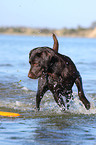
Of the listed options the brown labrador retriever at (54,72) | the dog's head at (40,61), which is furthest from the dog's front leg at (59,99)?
the dog's head at (40,61)

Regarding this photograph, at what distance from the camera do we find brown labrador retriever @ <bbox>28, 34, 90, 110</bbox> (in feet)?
21.3

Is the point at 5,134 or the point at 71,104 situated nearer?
the point at 5,134

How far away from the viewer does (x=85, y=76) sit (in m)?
14.1

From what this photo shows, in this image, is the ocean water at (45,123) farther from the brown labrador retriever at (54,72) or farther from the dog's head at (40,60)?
the dog's head at (40,60)

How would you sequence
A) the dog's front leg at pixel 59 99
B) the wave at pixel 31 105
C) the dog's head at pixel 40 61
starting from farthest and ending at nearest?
the wave at pixel 31 105 → the dog's front leg at pixel 59 99 → the dog's head at pixel 40 61

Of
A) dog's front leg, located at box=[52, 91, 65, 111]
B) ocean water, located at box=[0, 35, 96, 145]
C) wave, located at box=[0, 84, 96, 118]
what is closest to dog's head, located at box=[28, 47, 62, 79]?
dog's front leg, located at box=[52, 91, 65, 111]

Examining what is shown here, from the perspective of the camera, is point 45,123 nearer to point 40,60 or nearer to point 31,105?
point 40,60

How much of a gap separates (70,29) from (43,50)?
8325 cm

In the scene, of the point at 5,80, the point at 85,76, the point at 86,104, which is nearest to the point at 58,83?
the point at 86,104

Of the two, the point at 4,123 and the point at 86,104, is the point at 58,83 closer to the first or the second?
the point at 86,104

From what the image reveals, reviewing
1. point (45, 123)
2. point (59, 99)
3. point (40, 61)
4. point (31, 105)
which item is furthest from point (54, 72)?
point (31, 105)

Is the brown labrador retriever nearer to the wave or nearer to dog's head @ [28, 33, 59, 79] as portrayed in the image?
dog's head @ [28, 33, 59, 79]

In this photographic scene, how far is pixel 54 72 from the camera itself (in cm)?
673

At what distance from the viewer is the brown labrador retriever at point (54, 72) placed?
6500 millimetres
